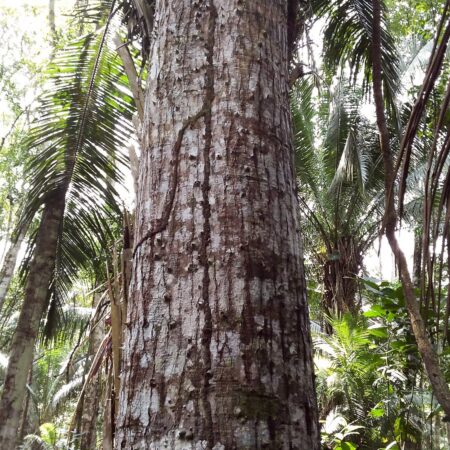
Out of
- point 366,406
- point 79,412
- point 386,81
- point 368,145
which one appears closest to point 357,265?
point 368,145

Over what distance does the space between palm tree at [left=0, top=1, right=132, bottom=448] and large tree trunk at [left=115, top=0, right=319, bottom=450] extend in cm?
298

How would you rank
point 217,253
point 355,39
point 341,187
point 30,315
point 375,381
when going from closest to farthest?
point 217,253 < point 355,39 < point 30,315 < point 375,381 < point 341,187

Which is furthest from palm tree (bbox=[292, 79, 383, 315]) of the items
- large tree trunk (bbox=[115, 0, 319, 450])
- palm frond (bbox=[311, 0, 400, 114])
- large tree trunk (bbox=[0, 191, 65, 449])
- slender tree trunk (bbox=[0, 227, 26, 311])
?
large tree trunk (bbox=[115, 0, 319, 450])

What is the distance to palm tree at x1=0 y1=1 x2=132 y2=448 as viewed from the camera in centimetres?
425

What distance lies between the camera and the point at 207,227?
109cm

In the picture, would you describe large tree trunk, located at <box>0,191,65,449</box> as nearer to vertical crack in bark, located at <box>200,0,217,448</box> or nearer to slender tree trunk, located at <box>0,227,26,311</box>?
vertical crack in bark, located at <box>200,0,217,448</box>

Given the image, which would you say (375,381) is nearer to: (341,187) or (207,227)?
(341,187)

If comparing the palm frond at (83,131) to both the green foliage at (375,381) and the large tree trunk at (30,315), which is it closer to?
the large tree trunk at (30,315)

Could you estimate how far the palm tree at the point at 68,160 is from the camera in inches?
167

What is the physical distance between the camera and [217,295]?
1021mm

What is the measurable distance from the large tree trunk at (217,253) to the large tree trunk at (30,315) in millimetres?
3209

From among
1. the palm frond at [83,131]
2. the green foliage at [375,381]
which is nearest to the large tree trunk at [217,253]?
the palm frond at [83,131]

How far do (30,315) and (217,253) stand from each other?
141 inches

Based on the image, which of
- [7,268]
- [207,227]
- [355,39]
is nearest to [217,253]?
[207,227]
